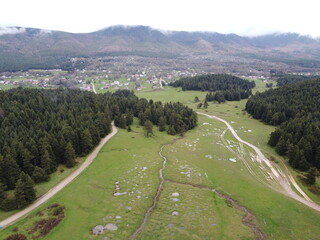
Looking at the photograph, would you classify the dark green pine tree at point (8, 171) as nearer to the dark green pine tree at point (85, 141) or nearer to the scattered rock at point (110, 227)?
the dark green pine tree at point (85, 141)

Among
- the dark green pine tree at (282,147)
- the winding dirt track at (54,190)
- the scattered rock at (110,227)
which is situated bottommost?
the winding dirt track at (54,190)

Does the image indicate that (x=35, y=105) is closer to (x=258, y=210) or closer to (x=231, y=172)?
(x=231, y=172)

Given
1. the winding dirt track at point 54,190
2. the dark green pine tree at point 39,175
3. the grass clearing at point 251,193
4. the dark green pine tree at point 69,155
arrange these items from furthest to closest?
the dark green pine tree at point 69,155
the dark green pine tree at point 39,175
the winding dirt track at point 54,190
the grass clearing at point 251,193

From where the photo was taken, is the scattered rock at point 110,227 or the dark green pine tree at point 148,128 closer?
the scattered rock at point 110,227

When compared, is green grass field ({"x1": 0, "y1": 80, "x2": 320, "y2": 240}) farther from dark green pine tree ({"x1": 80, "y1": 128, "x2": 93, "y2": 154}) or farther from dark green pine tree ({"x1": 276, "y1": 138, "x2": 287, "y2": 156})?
dark green pine tree ({"x1": 80, "y1": 128, "x2": 93, "y2": 154})

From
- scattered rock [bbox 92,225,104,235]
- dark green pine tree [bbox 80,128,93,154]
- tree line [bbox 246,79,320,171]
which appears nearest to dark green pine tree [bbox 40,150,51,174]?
dark green pine tree [bbox 80,128,93,154]

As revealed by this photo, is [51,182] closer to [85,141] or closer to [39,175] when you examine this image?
[39,175]

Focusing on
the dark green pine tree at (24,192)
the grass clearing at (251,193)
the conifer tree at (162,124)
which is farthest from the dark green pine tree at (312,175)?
the dark green pine tree at (24,192)

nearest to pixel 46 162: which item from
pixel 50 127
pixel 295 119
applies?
pixel 50 127
